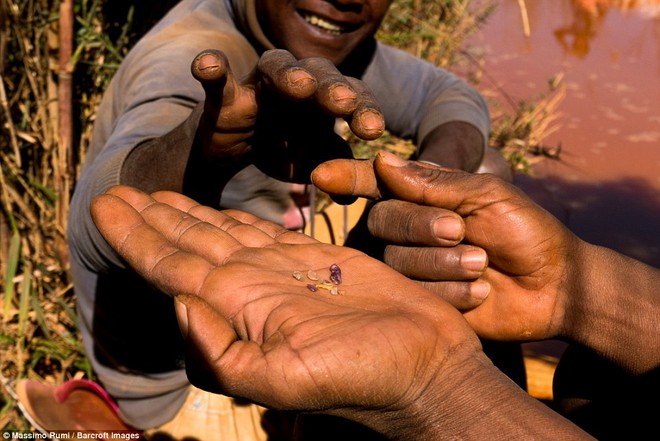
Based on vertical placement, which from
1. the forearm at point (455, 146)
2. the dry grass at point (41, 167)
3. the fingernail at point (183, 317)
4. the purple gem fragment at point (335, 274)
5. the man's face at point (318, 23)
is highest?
the man's face at point (318, 23)

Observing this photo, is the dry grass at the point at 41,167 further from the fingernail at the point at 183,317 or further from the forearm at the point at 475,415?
the forearm at the point at 475,415

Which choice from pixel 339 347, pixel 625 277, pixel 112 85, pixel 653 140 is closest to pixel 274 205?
pixel 112 85

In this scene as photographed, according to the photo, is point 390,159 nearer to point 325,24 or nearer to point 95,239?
point 95,239

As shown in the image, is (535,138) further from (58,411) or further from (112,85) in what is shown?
(58,411)

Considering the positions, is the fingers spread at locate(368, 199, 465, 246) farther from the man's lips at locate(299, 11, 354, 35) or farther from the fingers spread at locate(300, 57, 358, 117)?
the man's lips at locate(299, 11, 354, 35)

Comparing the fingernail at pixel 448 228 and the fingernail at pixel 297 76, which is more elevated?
the fingernail at pixel 297 76

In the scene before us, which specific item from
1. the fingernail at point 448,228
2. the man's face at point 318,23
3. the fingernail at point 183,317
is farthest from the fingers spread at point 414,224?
the man's face at point 318,23

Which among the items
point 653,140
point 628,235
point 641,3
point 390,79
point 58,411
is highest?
point 641,3
